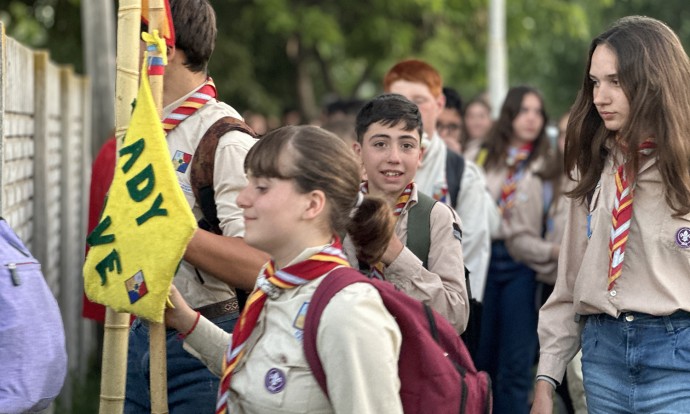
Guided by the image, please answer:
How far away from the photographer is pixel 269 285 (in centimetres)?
358

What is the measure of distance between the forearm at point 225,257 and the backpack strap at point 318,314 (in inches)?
24.2

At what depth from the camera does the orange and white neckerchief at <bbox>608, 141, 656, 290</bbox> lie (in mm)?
4316

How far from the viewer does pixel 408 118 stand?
5301 mm

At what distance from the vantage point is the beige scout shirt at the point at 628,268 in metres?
4.25

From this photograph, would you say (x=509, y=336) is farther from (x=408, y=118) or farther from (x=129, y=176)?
(x=129, y=176)

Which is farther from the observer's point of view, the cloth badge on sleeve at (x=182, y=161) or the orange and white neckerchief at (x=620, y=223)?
the orange and white neckerchief at (x=620, y=223)

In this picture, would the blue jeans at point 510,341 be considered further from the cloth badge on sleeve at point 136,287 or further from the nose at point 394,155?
the cloth badge on sleeve at point 136,287

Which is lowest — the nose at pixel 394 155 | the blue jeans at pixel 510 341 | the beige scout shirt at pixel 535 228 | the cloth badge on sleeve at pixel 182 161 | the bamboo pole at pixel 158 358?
the blue jeans at pixel 510 341

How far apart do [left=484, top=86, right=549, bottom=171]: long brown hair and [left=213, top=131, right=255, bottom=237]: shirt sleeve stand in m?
4.92

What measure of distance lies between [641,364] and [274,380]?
1.38 m

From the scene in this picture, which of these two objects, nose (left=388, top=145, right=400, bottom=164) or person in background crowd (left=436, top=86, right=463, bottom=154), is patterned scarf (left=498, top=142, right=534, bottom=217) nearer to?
person in background crowd (left=436, top=86, right=463, bottom=154)

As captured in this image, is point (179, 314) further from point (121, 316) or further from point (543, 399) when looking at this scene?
point (543, 399)

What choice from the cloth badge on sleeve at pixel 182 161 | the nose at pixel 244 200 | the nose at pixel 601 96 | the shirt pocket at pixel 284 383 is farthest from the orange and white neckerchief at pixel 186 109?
the nose at pixel 601 96

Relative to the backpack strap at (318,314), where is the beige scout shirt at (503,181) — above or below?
below
